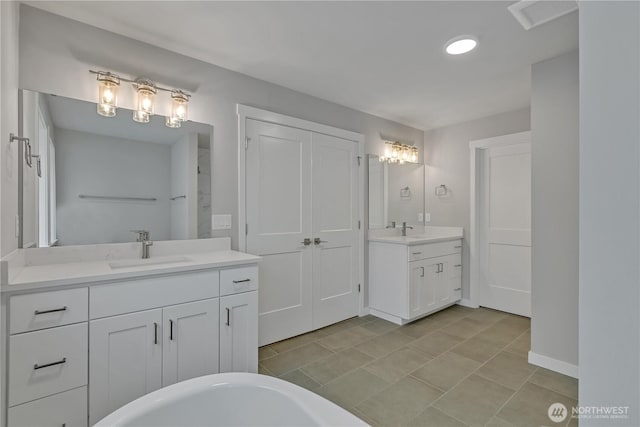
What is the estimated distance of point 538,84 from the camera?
93.7 inches

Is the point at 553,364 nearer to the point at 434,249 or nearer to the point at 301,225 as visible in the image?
the point at 434,249

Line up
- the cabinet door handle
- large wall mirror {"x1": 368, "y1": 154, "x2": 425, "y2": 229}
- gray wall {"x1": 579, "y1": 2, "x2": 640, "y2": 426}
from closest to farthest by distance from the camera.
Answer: gray wall {"x1": 579, "y1": 2, "x2": 640, "y2": 426}, the cabinet door handle, large wall mirror {"x1": 368, "y1": 154, "x2": 425, "y2": 229}

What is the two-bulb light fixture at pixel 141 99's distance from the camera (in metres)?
1.92

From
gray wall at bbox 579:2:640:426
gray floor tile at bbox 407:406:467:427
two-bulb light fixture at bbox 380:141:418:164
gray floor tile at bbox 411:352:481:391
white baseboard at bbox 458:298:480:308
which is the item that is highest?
two-bulb light fixture at bbox 380:141:418:164

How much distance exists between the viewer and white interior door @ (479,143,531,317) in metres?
3.48

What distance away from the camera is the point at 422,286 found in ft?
10.8

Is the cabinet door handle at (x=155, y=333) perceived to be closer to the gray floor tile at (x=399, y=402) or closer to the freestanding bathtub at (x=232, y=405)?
the freestanding bathtub at (x=232, y=405)

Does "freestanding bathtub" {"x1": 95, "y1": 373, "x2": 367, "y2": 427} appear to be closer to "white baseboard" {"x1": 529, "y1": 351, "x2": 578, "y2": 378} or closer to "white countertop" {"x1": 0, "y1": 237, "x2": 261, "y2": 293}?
"white countertop" {"x1": 0, "y1": 237, "x2": 261, "y2": 293}

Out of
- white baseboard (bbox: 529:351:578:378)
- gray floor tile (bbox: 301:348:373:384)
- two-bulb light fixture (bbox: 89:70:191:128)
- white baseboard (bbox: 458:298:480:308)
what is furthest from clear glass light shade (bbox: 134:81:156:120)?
white baseboard (bbox: 458:298:480:308)

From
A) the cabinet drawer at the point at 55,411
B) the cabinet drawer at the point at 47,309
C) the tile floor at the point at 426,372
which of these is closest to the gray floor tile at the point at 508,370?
the tile floor at the point at 426,372

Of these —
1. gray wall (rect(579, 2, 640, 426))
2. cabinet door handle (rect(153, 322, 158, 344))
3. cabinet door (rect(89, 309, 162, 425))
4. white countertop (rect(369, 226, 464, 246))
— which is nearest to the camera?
gray wall (rect(579, 2, 640, 426))

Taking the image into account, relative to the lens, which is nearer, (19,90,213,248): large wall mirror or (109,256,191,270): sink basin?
(19,90,213,248): large wall mirror

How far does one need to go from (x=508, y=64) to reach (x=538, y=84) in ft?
0.91

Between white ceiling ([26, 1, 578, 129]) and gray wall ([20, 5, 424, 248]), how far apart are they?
0.08 meters
